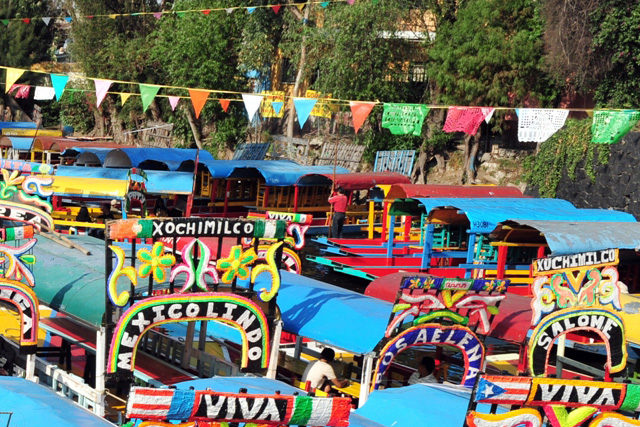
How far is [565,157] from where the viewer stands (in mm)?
28500

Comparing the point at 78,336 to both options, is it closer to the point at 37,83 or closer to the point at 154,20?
the point at 154,20

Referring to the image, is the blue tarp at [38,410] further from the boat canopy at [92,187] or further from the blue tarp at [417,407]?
the boat canopy at [92,187]

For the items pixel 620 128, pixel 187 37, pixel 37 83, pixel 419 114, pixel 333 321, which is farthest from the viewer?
pixel 37 83

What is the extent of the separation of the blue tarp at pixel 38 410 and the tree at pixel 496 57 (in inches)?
988

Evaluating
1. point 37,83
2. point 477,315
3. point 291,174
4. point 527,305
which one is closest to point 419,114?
point 291,174

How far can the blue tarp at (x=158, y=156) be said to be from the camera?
28645mm

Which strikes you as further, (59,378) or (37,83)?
(37,83)

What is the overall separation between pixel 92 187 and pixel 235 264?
12887 millimetres

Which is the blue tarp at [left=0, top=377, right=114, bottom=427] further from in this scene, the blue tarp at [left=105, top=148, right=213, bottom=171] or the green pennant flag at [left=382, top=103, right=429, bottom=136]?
the blue tarp at [left=105, top=148, right=213, bottom=171]

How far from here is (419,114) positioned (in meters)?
26.9

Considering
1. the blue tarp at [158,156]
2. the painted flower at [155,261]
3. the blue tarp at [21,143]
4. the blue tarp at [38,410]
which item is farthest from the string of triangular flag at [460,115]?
the blue tarp at [38,410]

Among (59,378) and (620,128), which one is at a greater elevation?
(620,128)

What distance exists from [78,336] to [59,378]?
2.96 meters

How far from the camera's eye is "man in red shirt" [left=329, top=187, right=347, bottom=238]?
26.1m
